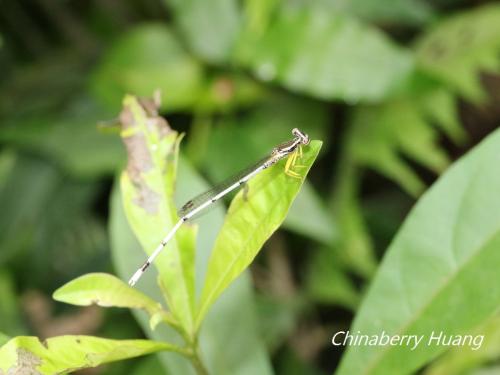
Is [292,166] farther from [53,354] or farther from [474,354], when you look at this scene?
[474,354]

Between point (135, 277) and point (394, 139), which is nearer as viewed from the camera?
point (135, 277)

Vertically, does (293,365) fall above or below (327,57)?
below

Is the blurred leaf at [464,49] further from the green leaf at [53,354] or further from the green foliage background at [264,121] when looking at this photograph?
the green leaf at [53,354]

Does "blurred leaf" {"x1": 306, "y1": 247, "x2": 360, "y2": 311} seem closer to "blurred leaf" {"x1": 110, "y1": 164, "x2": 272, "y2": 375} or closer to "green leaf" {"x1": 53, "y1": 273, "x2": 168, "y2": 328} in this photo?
"blurred leaf" {"x1": 110, "y1": 164, "x2": 272, "y2": 375}

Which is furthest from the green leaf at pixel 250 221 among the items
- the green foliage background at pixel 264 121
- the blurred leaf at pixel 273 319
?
the blurred leaf at pixel 273 319

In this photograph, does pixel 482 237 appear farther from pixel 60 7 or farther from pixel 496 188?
pixel 60 7

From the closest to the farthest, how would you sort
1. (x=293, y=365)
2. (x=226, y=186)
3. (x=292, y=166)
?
(x=292, y=166) → (x=226, y=186) → (x=293, y=365)

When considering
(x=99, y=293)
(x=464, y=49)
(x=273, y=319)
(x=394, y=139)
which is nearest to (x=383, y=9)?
(x=464, y=49)
